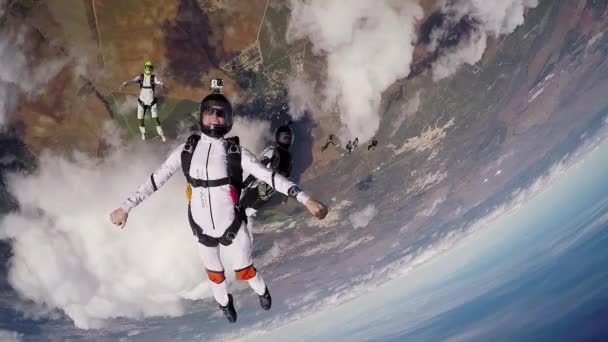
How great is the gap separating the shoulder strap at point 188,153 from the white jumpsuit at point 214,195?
0.04 meters

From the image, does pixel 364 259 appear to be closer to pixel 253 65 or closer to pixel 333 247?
pixel 333 247

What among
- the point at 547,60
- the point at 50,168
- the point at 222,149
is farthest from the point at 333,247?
the point at 222,149

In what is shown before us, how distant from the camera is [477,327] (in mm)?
88438

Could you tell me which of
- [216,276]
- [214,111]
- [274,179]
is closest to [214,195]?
[274,179]

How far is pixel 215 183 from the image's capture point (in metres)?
3.27

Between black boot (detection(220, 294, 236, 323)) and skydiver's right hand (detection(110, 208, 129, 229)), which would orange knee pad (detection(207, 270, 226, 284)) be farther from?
skydiver's right hand (detection(110, 208, 129, 229))

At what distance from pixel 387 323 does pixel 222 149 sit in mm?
150506

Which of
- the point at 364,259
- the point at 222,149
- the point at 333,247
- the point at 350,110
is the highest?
the point at 364,259

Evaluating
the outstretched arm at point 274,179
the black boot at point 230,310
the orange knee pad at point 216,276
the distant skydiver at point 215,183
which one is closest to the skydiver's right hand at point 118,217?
the distant skydiver at point 215,183

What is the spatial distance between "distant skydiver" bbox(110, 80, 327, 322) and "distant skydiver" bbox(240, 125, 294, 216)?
4.44 ft

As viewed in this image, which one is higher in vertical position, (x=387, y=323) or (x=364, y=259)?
(x=387, y=323)

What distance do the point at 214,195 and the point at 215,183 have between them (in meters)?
0.13

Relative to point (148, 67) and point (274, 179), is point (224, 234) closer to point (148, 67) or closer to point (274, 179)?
point (274, 179)

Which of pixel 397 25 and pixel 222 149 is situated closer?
pixel 222 149
